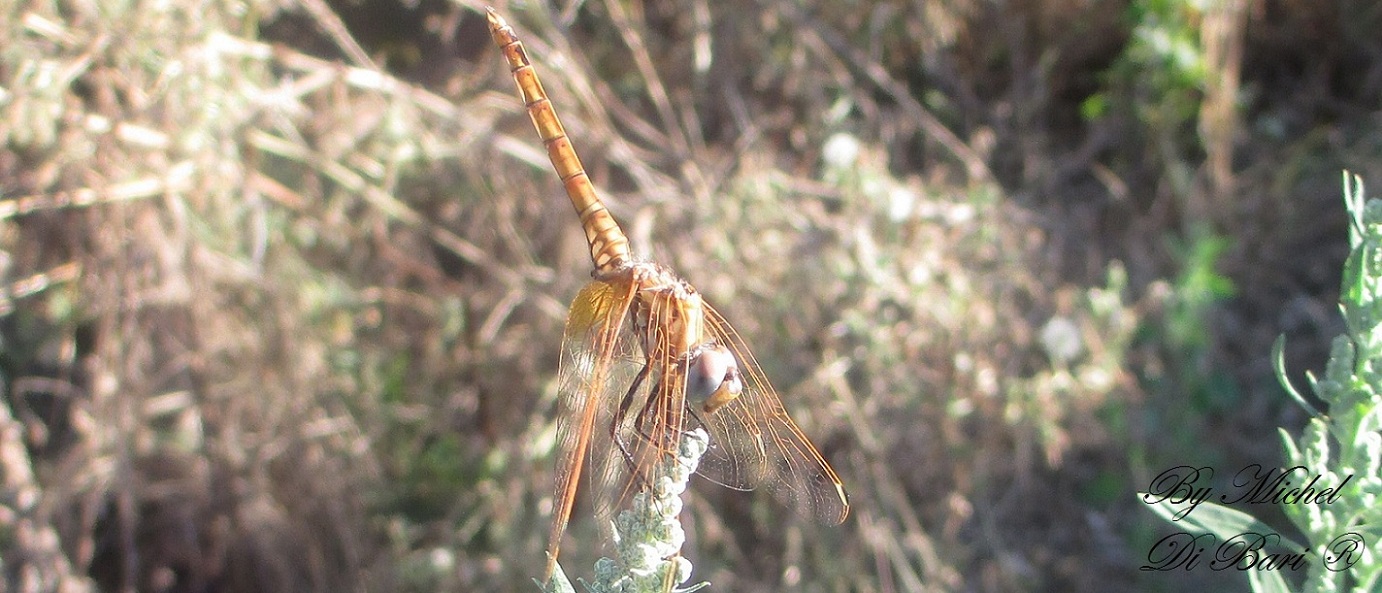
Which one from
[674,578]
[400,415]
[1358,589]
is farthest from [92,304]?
[1358,589]

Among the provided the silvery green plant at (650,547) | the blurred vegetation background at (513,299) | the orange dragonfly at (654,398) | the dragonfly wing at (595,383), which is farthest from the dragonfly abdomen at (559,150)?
the blurred vegetation background at (513,299)

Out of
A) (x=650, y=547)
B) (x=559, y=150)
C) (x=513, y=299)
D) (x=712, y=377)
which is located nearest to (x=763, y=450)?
(x=712, y=377)

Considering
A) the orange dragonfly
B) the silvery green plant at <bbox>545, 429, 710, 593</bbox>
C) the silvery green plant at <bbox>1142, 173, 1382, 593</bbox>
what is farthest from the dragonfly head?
the silvery green plant at <bbox>1142, 173, 1382, 593</bbox>

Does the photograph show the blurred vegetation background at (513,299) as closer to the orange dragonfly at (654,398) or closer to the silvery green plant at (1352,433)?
the orange dragonfly at (654,398)

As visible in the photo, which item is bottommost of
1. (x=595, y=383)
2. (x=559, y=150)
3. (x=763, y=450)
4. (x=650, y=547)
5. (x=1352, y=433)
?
(x=650, y=547)

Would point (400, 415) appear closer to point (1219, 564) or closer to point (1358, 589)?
point (1219, 564)

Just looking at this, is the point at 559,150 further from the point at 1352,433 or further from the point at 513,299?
the point at 513,299
